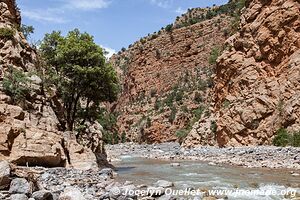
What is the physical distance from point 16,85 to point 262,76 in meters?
25.1

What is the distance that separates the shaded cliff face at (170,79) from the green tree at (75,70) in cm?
3785

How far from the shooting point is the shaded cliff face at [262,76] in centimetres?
3454

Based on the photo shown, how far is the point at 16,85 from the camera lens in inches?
775

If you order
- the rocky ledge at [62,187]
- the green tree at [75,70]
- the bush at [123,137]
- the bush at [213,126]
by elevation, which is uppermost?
the green tree at [75,70]

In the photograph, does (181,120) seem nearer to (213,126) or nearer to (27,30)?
(213,126)

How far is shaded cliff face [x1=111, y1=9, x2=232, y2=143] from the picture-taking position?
6938 centimetres

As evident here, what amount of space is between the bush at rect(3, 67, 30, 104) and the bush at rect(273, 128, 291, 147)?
789 inches

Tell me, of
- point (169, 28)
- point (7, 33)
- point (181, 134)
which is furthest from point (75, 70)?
point (169, 28)

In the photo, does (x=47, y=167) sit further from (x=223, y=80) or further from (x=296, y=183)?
(x=223, y=80)

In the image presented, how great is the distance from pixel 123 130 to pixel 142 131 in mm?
9325

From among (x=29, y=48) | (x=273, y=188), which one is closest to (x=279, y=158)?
(x=273, y=188)

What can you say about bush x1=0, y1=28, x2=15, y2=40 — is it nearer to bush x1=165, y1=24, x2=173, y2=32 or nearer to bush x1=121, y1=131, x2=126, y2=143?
bush x1=121, y1=131, x2=126, y2=143

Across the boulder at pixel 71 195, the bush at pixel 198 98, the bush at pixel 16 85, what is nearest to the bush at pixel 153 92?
the bush at pixel 198 98

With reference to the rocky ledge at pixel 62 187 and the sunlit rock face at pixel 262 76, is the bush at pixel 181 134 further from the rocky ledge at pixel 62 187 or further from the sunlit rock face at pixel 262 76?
the rocky ledge at pixel 62 187
